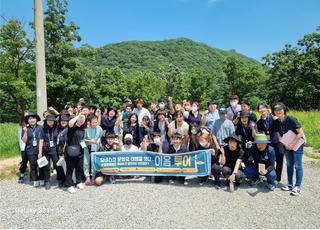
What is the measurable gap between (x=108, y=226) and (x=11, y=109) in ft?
175

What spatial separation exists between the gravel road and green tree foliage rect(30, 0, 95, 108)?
2406cm

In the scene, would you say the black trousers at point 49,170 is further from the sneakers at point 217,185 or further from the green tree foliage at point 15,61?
the green tree foliage at point 15,61

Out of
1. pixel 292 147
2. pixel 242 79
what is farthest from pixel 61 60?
pixel 242 79

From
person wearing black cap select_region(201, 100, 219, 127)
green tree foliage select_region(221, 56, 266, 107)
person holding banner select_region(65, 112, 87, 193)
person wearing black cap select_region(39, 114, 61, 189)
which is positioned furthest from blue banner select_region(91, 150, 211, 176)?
green tree foliage select_region(221, 56, 266, 107)

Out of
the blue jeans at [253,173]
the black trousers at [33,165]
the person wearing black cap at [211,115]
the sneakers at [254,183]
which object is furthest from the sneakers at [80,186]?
the sneakers at [254,183]

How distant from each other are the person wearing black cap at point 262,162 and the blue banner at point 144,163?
60.4 inches

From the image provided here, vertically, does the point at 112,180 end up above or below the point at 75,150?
below

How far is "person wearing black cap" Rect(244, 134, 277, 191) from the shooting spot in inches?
203

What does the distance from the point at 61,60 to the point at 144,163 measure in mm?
27004

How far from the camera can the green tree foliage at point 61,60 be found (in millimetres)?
27109

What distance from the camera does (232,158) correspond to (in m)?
5.46

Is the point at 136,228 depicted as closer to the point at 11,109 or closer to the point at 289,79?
the point at 289,79

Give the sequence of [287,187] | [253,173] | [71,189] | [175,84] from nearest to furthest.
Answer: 1. [287,187]
2. [71,189]
3. [253,173]
4. [175,84]

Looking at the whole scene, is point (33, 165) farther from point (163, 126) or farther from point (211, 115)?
point (211, 115)
